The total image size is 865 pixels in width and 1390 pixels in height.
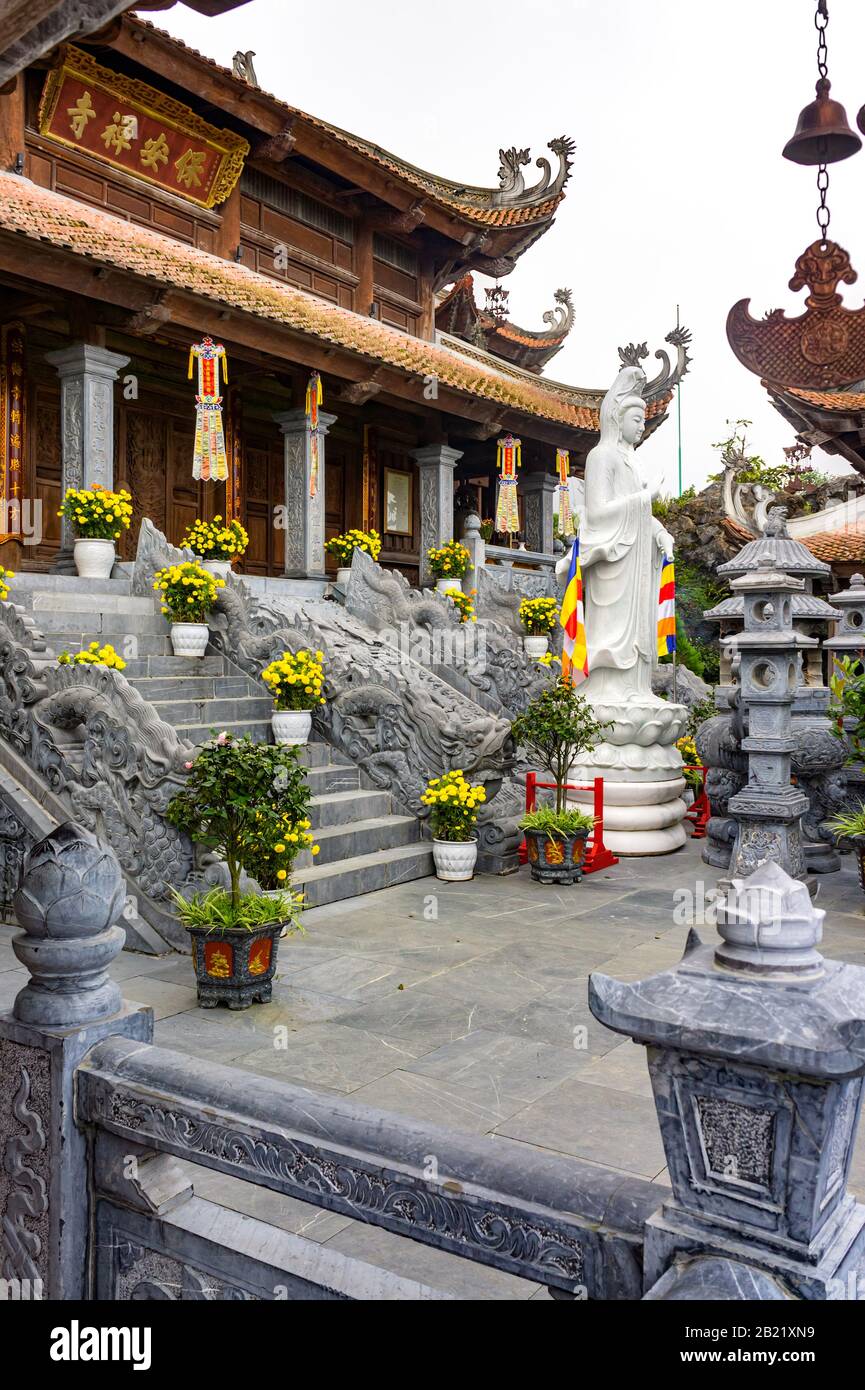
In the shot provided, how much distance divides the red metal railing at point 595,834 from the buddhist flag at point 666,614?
1.53 meters

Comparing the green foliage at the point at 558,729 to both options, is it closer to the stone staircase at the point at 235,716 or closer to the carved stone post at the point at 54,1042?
the stone staircase at the point at 235,716

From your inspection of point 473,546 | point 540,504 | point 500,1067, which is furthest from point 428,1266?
point 540,504

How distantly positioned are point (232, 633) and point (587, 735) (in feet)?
11.1

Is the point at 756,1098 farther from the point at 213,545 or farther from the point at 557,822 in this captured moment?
the point at 213,545

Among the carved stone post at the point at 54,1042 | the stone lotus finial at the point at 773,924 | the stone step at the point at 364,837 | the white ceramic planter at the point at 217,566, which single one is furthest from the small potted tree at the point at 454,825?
the stone lotus finial at the point at 773,924

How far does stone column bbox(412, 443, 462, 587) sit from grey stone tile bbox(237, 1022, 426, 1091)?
38.4 ft

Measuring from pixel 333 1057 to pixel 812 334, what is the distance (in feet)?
11.3

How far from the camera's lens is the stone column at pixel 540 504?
1816 centimetres

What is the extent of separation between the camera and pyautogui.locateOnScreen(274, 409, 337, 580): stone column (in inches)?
527

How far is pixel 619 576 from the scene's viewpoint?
30.9 ft

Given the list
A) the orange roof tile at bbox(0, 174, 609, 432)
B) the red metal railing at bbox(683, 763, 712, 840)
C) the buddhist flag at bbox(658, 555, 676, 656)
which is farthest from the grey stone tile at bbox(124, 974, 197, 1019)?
the orange roof tile at bbox(0, 174, 609, 432)

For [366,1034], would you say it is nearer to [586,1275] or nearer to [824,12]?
[586,1275]

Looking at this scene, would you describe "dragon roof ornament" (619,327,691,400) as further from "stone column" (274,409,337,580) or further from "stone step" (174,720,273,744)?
"stone step" (174,720,273,744)
